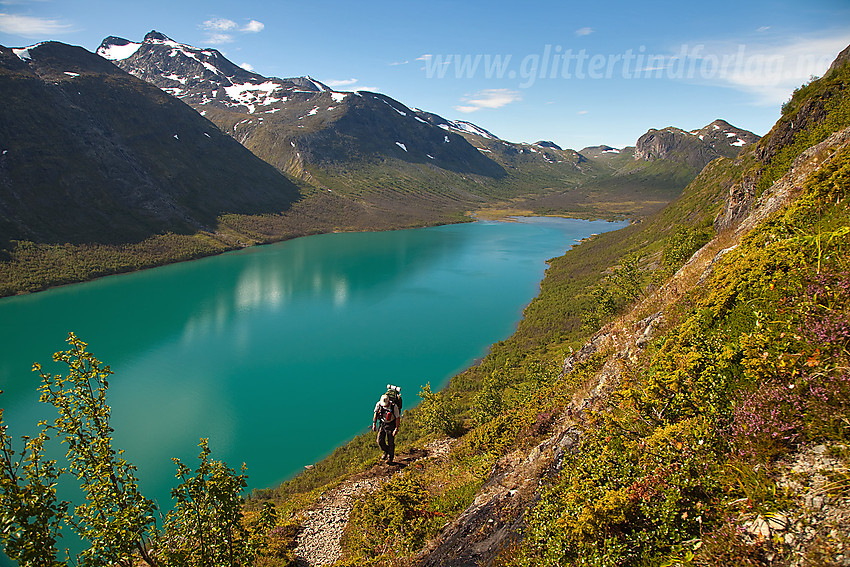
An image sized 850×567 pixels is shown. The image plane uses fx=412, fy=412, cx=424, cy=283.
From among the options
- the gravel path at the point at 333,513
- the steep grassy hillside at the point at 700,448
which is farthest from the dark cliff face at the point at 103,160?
the steep grassy hillside at the point at 700,448

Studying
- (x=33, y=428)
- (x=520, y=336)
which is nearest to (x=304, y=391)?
(x=33, y=428)

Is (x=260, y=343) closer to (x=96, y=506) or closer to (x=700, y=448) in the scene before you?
(x=96, y=506)

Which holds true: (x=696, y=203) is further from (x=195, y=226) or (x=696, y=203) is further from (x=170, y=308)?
(x=195, y=226)

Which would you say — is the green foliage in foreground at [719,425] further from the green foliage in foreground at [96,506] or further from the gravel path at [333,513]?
the gravel path at [333,513]

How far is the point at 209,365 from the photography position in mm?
45969

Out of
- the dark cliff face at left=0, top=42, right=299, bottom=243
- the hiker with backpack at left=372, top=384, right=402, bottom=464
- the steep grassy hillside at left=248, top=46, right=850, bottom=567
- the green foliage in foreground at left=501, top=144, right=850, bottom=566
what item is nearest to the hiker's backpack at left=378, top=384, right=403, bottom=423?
the hiker with backpack at left=372, top=384, right=402, bottom=464

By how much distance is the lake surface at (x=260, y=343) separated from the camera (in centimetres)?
3350

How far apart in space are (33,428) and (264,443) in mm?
19238

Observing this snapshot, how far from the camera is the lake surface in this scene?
1319 inches

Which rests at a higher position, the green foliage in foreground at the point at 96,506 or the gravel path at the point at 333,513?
the green foliage in foreground at the point at 96,506

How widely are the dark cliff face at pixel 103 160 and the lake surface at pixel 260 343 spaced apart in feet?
97.3

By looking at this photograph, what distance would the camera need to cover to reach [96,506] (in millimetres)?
5930

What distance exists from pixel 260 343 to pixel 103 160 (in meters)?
108

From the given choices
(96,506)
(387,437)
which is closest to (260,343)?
(387,437)
